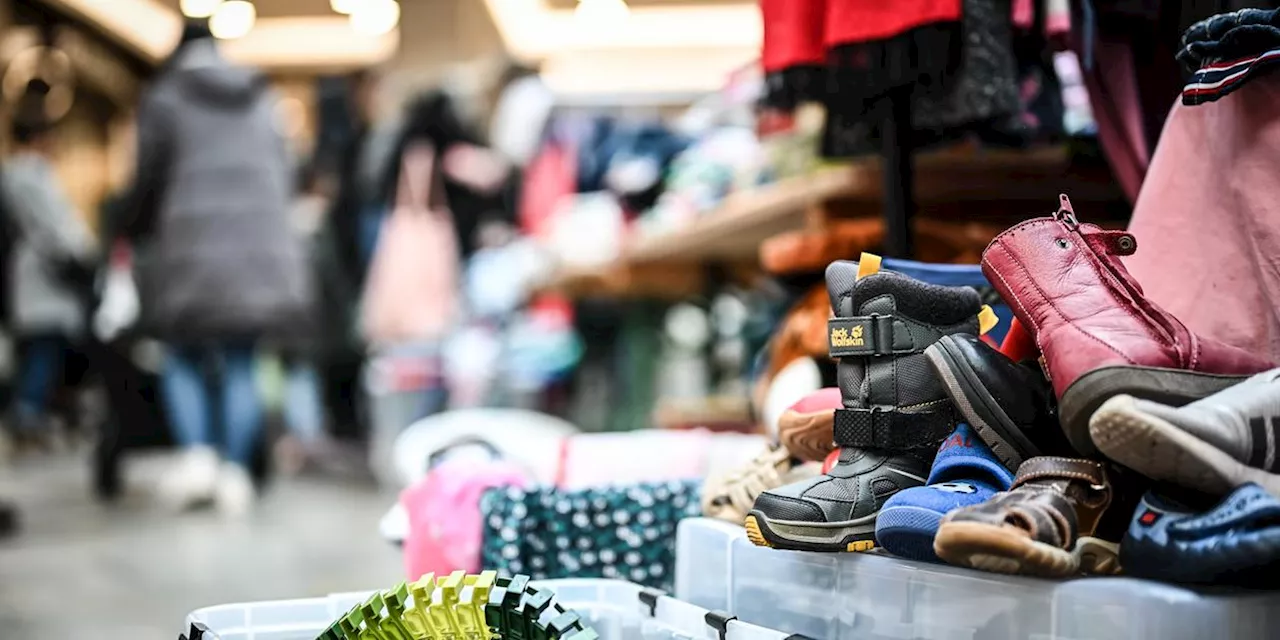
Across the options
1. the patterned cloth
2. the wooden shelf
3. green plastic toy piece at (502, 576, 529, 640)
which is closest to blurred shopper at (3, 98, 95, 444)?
the wooden shelf

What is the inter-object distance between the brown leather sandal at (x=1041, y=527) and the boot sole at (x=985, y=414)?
49mm

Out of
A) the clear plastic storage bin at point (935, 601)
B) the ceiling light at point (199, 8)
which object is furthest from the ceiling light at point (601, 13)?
the clear plastic storage bin at point (935, 601)

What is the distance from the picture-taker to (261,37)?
625 centimetres

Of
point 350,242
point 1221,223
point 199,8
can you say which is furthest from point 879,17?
point 350,242

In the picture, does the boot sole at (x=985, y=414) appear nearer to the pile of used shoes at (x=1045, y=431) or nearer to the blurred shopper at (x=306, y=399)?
the pile of used shoes at (x=1045, y=431)

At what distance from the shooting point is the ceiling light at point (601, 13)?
6200mm

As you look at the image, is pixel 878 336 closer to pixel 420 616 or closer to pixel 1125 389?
pixel 1125 389

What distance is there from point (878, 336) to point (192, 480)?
3300 millimetres

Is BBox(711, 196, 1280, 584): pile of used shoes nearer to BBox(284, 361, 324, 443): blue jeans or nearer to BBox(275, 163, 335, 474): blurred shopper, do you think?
BBox(275, 163, 335, 474): blurred shopper

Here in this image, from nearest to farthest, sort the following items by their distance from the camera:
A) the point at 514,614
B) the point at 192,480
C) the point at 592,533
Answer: the point at 514,614, the point at 592,533, the point at 192,480

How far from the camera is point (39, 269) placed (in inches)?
217

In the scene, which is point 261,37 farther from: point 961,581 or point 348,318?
point 961,581

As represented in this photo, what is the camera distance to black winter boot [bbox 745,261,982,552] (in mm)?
970

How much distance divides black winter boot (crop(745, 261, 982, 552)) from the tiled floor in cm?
149
